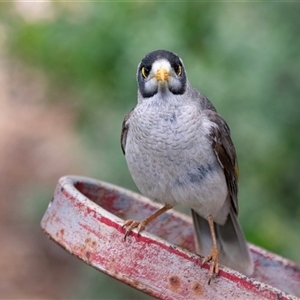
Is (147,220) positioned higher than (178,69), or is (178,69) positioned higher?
(178,69)

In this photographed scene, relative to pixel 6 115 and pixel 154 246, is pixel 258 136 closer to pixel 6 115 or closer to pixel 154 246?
pixel 154 246

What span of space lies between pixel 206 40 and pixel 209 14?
0.17 metres

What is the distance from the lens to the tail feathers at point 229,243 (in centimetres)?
366

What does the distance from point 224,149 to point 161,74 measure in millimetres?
542

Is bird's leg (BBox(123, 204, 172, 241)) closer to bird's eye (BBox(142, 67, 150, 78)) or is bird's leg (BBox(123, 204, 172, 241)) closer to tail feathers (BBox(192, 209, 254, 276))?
tail feathers (BBox(192, 209, 254, 276))

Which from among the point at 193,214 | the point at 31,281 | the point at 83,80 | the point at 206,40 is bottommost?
the point at 31,281

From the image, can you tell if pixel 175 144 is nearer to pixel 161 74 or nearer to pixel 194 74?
pixel 161 74

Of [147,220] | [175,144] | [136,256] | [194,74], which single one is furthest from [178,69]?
[136,256]

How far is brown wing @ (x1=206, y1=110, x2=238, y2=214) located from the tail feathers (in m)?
0.30

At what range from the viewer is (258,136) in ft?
14.4

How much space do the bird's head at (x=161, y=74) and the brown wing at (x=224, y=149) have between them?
0.82 ft

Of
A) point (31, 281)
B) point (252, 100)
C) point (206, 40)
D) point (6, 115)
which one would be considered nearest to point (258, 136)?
point (252, 100)

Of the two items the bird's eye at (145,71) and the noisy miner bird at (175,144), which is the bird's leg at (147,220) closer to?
the noisy miner bird at (175,144)

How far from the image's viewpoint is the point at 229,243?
3.88m
